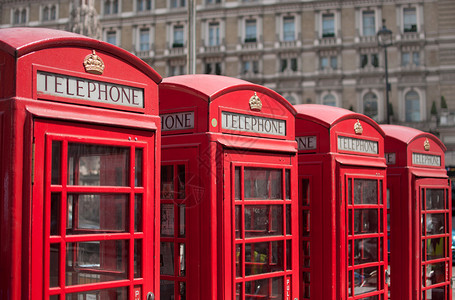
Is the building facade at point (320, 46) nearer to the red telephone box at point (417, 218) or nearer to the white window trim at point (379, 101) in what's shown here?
the white window trim at point (379, 101)

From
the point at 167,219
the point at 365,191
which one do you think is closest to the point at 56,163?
the point at 167,219

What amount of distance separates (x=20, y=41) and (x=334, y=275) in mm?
4023

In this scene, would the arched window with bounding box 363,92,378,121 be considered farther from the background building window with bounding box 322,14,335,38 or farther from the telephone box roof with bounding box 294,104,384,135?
the telephone box roof with bounding box 294,104,384,135

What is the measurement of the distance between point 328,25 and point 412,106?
297 inches

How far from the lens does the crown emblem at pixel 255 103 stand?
5.09 meters

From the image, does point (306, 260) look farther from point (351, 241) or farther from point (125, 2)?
point (125, 2)

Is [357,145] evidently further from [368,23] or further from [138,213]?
[368,23]

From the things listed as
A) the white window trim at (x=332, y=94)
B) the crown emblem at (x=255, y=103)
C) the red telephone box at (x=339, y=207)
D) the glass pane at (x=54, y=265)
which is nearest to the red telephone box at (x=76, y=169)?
the glass pane at (x=54, y=265)

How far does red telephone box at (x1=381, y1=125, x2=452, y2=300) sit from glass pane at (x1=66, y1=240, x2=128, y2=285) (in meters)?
4.80

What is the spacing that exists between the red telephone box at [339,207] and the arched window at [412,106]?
33.0 metres

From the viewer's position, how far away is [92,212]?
3.82 meters

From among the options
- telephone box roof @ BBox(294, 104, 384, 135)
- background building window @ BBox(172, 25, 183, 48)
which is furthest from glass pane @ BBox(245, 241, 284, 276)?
background building window @ BBox(172, 25, 183, 48)

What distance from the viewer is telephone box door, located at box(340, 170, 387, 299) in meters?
6.35

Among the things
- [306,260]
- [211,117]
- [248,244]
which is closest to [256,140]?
→ [211,117]
